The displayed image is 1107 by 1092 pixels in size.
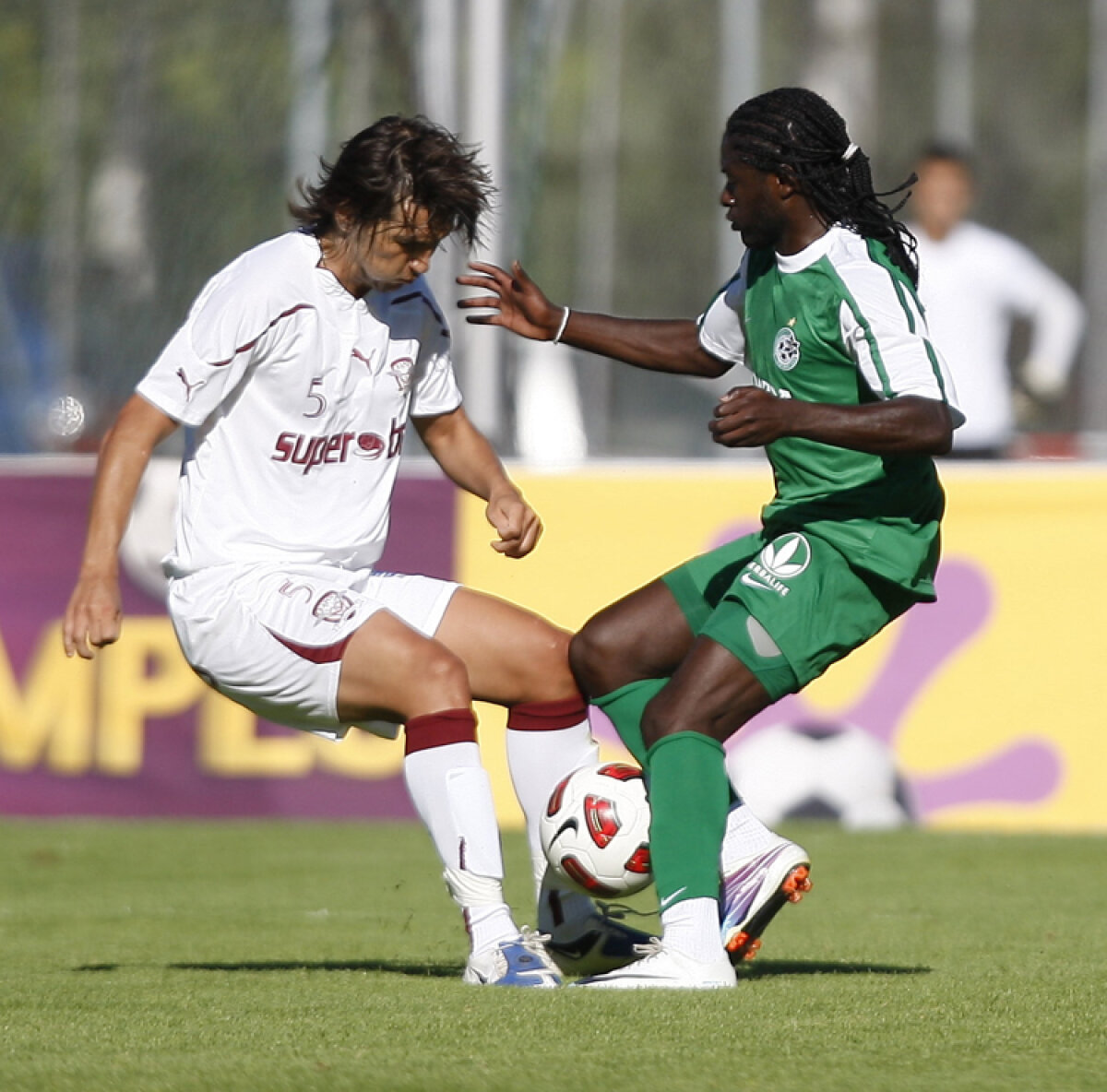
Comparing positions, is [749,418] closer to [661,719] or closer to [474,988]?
[661,719]

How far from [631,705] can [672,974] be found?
75 cm

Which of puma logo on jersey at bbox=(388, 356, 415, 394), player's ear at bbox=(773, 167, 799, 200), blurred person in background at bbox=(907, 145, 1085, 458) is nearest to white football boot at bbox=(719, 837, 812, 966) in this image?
puma logo on jersey at bbox=(388, 356, 415, 394)

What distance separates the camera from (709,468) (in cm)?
941

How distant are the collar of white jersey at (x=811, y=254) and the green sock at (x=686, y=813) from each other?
111 centimetres

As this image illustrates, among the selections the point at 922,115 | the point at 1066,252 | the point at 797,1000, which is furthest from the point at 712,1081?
the point at 922,115

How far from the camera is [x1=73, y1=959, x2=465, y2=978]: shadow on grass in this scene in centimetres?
553

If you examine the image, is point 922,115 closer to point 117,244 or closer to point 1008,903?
point 117,244

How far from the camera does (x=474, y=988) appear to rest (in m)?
5.02

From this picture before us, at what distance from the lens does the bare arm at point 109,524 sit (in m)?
4.89

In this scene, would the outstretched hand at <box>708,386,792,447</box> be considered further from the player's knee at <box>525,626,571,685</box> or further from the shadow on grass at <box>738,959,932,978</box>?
the shadow on grass at <box>738,959,932,978</box>

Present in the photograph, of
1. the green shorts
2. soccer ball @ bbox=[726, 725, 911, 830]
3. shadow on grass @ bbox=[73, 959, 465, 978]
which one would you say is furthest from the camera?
soccer ball @ bbox=[726, 725, 911, 830]

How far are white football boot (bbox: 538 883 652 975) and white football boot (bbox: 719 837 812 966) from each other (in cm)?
36

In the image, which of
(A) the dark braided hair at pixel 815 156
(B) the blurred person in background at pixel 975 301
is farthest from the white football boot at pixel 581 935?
(B) the blurred person in background at pixel 975 301

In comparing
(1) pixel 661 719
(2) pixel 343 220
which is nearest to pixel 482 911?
(1) pixel 661 719
